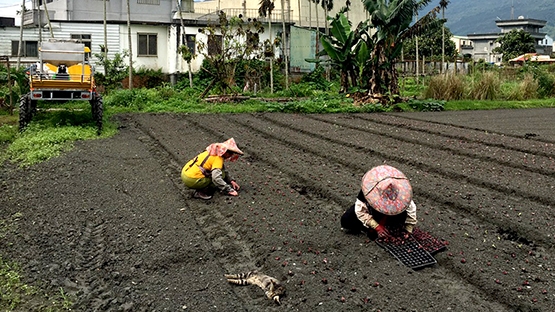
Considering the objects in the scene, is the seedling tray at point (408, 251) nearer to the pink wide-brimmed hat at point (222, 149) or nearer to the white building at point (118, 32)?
the pink wide-brimmed hat at point (222, 149)

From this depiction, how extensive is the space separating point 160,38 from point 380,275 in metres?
24.9

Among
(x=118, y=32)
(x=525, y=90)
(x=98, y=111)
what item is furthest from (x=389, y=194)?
(x=118, y=32)

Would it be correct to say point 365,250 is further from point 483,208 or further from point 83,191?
point 83,191

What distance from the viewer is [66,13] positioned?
29.9 meters

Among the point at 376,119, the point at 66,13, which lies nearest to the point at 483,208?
the point at 376,119

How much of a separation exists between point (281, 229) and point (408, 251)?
138cm

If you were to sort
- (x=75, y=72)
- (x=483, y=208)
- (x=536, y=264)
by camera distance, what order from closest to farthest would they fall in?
(x=536, y=264) → (x=483, y=208) → (x=75, y=72)

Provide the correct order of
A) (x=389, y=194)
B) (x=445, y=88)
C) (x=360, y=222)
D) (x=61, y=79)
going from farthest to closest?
(x=445, y=88)
(x=61, y=79)
(x=360, y=222)
(x=389, y=194)

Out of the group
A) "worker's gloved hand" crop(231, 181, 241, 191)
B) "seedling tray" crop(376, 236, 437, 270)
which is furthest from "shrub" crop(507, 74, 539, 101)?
"seedling tray" crop(376, 236, 437, 270)

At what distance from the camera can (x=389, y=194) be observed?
5.10m

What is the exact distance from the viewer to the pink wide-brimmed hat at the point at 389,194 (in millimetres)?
5086

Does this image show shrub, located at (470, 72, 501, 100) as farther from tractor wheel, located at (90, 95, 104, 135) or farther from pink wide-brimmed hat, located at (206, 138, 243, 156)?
pink wide-brimmed hat, located at (206, 138, 243, 156)

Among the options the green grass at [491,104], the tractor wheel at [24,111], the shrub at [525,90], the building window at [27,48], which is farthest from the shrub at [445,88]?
the building window at [27,48]

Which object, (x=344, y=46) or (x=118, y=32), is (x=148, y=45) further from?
(x=344, y=46)
